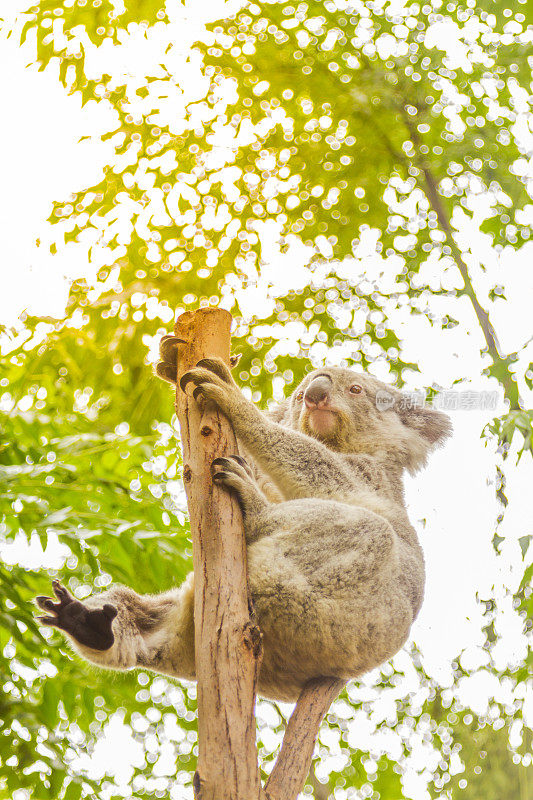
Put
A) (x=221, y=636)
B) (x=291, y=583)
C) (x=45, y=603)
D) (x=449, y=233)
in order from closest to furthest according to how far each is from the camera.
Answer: (x=221, y=636), (x=45, y=603), (x=291, y=583), (x=449, y=233)

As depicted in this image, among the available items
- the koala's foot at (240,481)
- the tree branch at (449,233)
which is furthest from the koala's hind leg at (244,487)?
the tree branch at (449,233)

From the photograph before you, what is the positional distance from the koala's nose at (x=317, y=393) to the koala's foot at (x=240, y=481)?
22.6 inches

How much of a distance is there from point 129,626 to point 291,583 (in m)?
0.46

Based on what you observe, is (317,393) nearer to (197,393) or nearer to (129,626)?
(197,393)

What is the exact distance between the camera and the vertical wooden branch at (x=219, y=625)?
1.46 meters

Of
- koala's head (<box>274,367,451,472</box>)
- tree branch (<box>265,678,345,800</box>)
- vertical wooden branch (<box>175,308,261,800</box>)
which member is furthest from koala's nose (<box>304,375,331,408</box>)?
tree branch (<box>265,678,345,800</box>)

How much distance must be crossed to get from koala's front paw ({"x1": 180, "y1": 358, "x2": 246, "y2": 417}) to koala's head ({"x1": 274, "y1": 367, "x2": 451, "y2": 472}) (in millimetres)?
490

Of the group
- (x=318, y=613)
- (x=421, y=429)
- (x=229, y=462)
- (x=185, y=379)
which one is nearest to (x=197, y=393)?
(x=185, y=379)

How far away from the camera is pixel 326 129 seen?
13.5 feet

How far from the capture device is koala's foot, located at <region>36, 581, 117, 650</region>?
1734 mm

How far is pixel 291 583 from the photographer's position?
1.86 meters

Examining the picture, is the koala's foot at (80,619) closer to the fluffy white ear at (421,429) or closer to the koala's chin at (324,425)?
the koala's chin at (324,425)

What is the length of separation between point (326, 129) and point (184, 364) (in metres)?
2.60

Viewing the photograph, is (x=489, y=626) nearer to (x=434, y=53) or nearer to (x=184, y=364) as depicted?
(x=184, y=364)
